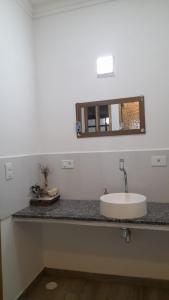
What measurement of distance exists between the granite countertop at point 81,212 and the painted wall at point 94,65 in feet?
1.64

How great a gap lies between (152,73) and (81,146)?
2.89ft

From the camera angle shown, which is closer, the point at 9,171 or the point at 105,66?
the point at 9,171

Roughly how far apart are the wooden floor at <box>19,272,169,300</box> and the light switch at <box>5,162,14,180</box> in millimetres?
979

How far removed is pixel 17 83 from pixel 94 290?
6.08 feet

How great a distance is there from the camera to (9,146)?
1.87 meters

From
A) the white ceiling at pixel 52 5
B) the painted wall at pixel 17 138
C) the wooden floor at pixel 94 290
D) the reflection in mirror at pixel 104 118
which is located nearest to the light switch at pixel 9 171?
the painted wall at pixel 17 138

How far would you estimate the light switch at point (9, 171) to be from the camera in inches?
70.6

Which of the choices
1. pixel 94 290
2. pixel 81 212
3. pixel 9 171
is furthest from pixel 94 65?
pixel 94 290

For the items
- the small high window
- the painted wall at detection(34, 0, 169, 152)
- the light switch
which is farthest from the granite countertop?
the small high window

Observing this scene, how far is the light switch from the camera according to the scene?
1.79m

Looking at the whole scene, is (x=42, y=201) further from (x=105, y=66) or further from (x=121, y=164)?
(x=105, y=66)

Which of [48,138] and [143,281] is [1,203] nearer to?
[48,138]

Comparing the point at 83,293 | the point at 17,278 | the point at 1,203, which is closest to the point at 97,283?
the point at 83,293

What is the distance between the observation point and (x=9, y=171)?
1825 mm
